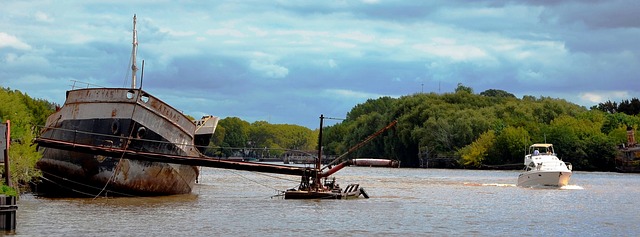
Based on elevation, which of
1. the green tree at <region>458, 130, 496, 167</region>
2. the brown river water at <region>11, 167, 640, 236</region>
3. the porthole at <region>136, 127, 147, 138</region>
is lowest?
the brown river water at <region>11, 167, 640, 236</region>

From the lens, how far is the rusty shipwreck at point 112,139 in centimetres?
4550

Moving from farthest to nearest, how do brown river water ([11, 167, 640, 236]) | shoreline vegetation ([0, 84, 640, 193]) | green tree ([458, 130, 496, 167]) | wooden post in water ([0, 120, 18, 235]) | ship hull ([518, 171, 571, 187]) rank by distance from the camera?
green tree ([458, 130, 496, 167]) < shoreline vegetation ([0, 84, 640, 193]) < ship hull ([518, 171, 571, 187]) < brown river water ([11, 167, 640, 236]) < wooden post in water ([0, 120, 18, 235])

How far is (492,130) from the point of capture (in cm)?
14625

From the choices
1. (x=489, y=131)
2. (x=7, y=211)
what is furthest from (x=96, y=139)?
(x=489, y=131)

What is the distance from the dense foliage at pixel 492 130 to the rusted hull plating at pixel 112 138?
95488 mm

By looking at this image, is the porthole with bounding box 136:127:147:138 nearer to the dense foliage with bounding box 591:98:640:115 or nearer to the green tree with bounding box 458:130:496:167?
the green tree with bounding box 458:130:496:167

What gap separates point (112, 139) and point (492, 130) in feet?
349

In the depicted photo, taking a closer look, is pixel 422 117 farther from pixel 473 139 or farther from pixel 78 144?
pixel 78 144

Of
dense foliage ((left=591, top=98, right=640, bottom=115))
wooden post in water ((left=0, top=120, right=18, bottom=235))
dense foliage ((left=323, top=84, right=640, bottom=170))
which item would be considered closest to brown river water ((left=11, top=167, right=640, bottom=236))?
wooden post in water ((left=0, top=120, right=18, bottom=235))

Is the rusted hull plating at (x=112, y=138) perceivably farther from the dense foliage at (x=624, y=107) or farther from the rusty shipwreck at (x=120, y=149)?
the dense foliage at (x=624, y=107)

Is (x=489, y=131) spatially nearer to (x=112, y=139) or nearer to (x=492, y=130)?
(x=492, y=130)

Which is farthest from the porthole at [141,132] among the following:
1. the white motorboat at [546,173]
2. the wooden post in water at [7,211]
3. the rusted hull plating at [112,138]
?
the white motorboat at [546,173]

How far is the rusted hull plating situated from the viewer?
149ft

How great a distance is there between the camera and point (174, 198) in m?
49.1
